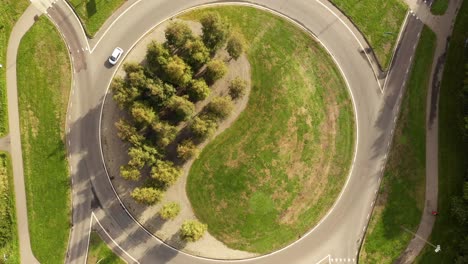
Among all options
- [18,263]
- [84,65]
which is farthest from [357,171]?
[18,263]

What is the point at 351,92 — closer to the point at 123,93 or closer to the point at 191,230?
the point at 191,230

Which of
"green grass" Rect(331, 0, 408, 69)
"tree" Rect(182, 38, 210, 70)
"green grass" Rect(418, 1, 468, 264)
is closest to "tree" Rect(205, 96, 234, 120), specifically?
"tree" Rect(182, 38, 210, 70)

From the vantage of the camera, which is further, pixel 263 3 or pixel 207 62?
pixel 263 3

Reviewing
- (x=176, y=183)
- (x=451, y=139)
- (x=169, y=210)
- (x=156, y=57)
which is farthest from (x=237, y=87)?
(x=451, y=139)

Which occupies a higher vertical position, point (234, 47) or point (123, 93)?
point (234, 47)

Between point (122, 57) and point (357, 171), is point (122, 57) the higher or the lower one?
the higher one

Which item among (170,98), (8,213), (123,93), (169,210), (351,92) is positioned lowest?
(8,213)

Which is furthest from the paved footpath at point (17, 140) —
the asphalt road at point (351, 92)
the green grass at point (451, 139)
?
the green grass at point (451, 139)

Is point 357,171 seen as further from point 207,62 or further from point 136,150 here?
point 136,150
